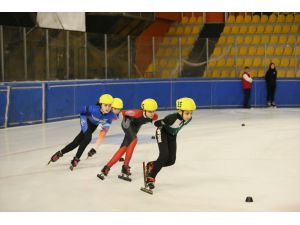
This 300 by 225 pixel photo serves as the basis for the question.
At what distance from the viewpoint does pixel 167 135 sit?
7719mm

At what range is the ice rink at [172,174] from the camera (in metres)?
6.93

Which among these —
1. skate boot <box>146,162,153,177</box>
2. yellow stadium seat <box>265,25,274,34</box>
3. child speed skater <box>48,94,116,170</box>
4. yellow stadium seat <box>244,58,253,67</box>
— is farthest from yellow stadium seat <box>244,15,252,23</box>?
skate boot <box>146,162,153,177</box>

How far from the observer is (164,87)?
21.3 meters

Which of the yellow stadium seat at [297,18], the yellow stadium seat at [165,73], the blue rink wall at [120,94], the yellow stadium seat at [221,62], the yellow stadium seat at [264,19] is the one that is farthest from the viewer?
the yellow stadium seat at [264,19]

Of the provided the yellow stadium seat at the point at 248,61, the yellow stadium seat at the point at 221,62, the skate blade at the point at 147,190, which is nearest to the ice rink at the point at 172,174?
the skate blade at the point at 147,190

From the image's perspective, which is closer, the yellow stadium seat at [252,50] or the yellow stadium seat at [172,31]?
the yellow stadium seat at [252,50]

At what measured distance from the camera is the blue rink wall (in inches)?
614

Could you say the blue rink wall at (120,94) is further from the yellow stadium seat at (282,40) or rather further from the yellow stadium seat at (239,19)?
the yellow stadium seat at (239,19)

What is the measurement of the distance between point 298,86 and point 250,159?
12.3m

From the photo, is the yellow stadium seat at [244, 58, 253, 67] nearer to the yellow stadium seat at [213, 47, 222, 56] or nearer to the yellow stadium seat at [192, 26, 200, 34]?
the yellow stadium seat at [213, 47, 222, 56]

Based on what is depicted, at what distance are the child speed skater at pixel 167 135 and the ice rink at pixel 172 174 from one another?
0.26 meters

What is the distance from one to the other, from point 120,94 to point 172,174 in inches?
436

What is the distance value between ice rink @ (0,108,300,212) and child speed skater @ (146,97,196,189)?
0.26 meters
